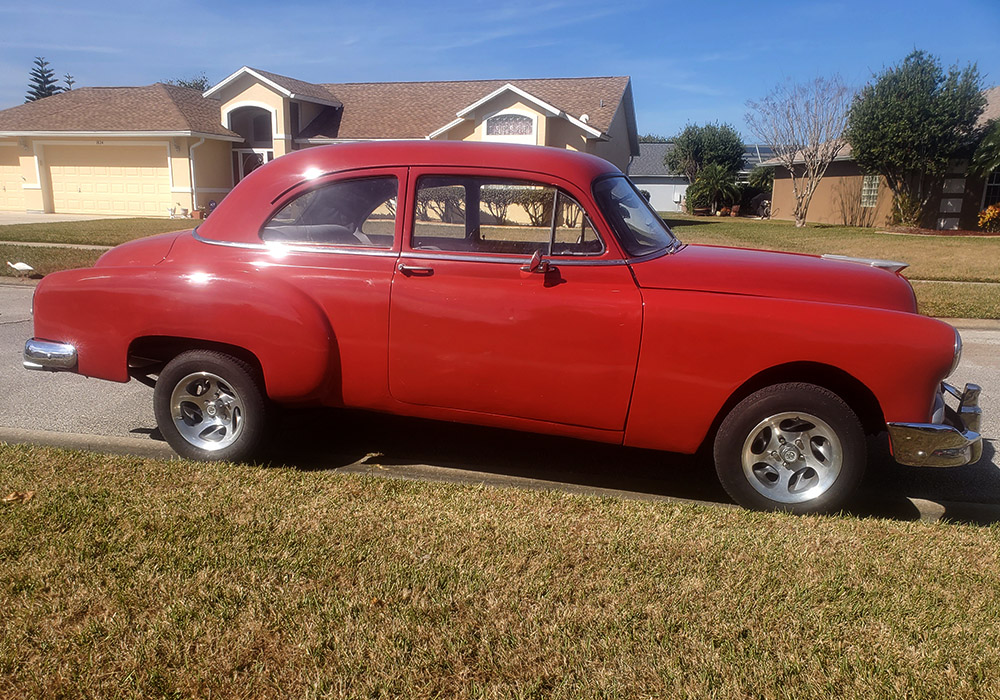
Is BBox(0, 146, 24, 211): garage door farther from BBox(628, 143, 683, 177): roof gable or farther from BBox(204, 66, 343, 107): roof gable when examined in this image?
BBox(628, 143, 683, 177): roof gable

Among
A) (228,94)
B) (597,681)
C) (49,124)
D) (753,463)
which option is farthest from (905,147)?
(49,124)

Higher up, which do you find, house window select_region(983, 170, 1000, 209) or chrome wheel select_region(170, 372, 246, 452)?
house window select_region(983, 170, 1000, 209)

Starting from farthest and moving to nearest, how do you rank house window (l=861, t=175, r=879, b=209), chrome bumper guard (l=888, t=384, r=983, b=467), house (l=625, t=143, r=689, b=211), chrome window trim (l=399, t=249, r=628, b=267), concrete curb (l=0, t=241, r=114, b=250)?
house (l=625, t=143, r=689, b=211) → house window (l=861, t=175, r=879, b=209) → concrete curb (l=0, t=241, r=114, b=250) → chrome window trim (l=399, t=249, r=628, b=267) → chrome bumper guard (l=888, t=384, r=983, b=467)

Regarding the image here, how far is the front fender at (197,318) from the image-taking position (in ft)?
13.1

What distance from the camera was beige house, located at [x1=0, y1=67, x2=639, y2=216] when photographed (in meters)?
26.6

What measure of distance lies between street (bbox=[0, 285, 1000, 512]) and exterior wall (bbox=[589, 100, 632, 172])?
23080 millimetres

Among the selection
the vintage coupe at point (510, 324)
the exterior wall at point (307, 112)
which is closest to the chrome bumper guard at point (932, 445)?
the vintage coupe at point (510, 324)

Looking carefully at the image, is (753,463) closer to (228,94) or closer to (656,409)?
(656,409)

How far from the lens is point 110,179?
94.7ft

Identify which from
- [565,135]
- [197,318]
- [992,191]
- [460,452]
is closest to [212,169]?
[565,135]

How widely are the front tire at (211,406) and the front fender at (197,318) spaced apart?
0.13 meters

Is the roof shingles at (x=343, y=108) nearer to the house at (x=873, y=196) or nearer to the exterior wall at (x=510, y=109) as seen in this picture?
the exterior wall at (x=510, y=109)

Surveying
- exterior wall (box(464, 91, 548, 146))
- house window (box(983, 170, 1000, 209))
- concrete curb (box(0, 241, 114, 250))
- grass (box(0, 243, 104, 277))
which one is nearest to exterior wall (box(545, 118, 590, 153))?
exterior wall (box(464, 91, 548, 146))

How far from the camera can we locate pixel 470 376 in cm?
391
